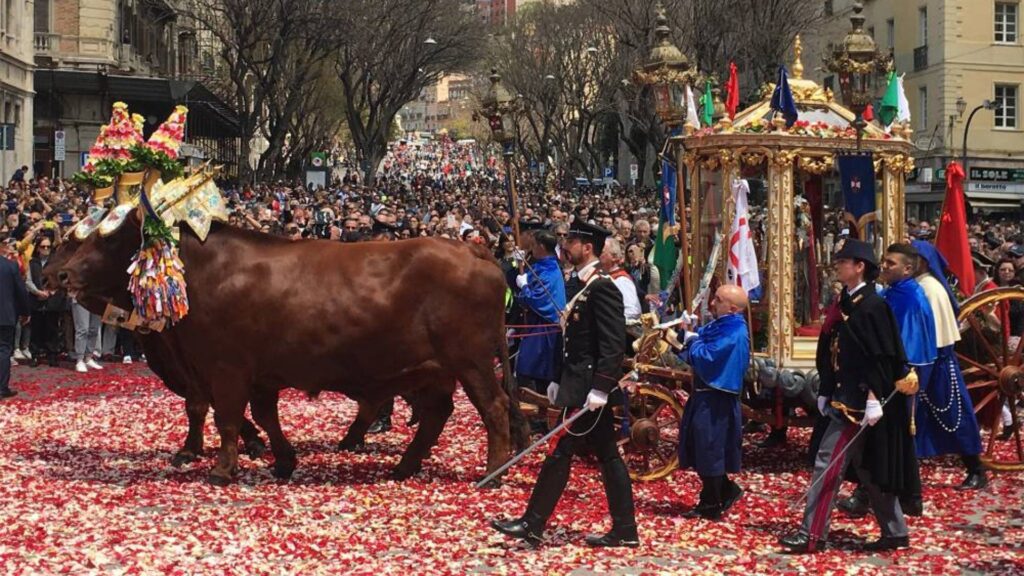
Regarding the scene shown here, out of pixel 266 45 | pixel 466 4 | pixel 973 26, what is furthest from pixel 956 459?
Answer: pixel 466 4

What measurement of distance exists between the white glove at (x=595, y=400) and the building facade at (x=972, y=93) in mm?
41906

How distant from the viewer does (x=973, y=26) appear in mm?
48969

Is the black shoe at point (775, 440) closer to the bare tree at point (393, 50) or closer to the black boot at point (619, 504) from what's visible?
the black boot at point (619, 504)

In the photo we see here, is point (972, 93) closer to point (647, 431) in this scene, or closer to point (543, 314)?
point (543, 314)

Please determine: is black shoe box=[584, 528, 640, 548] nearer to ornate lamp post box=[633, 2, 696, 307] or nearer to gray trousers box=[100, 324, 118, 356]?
ornate lamp post box=[633, 2, 696, 307]

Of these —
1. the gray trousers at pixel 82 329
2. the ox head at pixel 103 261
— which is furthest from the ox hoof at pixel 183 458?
the gray trousers at pixel 82 329

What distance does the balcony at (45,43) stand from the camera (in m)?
50.1

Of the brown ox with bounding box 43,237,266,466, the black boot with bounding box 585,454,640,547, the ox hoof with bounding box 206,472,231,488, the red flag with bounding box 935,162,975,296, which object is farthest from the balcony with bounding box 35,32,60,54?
the black boot with bounding box 585,454,640,547

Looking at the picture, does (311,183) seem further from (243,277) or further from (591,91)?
(243,277)

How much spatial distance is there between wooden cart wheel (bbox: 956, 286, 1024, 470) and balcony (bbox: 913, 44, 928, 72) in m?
41.1

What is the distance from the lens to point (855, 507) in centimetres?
939

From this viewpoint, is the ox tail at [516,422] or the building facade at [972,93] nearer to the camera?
the ox tail at [516,422]

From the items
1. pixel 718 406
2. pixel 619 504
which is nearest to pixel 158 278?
pixel 619 504

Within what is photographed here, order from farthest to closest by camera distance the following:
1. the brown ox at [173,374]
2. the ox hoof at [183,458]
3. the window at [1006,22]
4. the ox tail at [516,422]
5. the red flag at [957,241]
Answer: the window at [1006,22] → the red flag at [957,241] → the ox hoof at [183,458] → the brown ox at [173,374] → the ox tail at [516,422]
